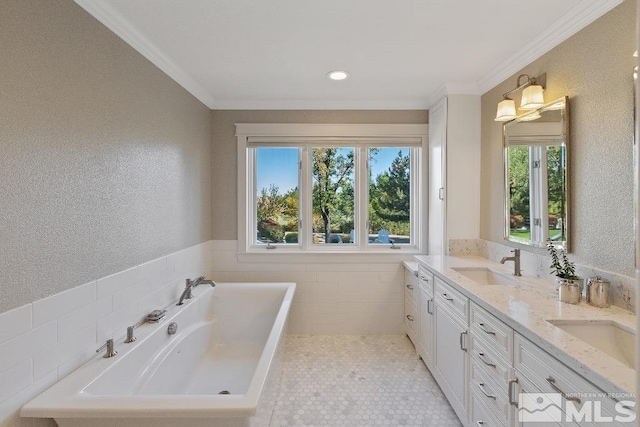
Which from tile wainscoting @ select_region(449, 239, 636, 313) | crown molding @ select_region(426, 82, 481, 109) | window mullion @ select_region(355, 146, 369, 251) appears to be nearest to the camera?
tile wainscoting @ select_region(449, 239, 636, 313)

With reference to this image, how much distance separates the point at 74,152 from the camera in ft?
4.74

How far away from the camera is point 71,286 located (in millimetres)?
1421

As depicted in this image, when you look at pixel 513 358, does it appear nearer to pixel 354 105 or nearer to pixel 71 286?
pixel 71 286

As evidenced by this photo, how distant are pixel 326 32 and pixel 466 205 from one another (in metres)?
1.91

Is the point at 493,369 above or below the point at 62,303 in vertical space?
below

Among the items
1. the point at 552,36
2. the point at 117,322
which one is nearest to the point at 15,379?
the point at 117,322

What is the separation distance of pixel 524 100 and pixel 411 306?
Result: 197 centimetres

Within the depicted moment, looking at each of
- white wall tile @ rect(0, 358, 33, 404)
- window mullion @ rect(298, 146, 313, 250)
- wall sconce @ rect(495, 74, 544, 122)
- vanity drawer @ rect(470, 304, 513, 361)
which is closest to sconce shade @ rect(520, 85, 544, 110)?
wall sconce @ rect(495, 74, 544, 122)

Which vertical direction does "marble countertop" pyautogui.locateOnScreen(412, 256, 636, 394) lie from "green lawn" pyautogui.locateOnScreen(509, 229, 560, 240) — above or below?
below

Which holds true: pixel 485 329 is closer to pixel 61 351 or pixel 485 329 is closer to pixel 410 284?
Answer: pixel 410 284

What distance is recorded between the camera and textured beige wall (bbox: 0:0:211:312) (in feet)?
3.83

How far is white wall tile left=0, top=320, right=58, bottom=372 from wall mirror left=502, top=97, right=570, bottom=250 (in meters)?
2.65

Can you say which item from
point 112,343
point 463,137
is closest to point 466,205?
point 463,137

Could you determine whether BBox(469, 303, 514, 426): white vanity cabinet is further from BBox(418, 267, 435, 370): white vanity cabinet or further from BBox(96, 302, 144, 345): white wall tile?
BBox(96, 302, 144, 345): white wall tile
